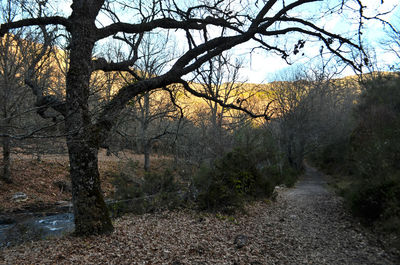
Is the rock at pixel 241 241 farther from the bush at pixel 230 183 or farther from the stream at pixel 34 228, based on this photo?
the stream at pixel 34 228

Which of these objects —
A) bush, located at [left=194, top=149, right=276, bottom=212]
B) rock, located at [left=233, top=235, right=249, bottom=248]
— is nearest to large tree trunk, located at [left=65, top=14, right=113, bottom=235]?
rock, located at [left=233, top=235, right=249, bottom=248]

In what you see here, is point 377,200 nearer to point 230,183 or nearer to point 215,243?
point 230,183

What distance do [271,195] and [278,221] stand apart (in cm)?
327

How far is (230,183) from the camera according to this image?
879 cm

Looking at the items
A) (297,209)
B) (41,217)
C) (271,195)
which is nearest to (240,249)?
(297,209)

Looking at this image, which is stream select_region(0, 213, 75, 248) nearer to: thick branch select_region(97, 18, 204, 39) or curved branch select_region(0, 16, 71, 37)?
curved branch select_region(0, 16, 71, 37)

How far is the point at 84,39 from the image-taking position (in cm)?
Answer: 480

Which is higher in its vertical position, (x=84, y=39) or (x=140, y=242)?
(x=84, y=39)

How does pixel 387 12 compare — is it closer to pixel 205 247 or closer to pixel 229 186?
pixel 205 247

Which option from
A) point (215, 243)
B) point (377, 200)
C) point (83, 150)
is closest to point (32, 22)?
point (83, 150)

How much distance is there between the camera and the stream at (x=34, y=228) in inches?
248

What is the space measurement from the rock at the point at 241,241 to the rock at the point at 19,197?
11595mm

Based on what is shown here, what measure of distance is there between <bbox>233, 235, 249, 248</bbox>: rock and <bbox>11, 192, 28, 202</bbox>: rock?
11.6 meters

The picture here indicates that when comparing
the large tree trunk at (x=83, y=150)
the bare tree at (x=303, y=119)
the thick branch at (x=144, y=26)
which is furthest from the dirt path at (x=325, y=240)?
the bare tree at (x=303, y=119)
